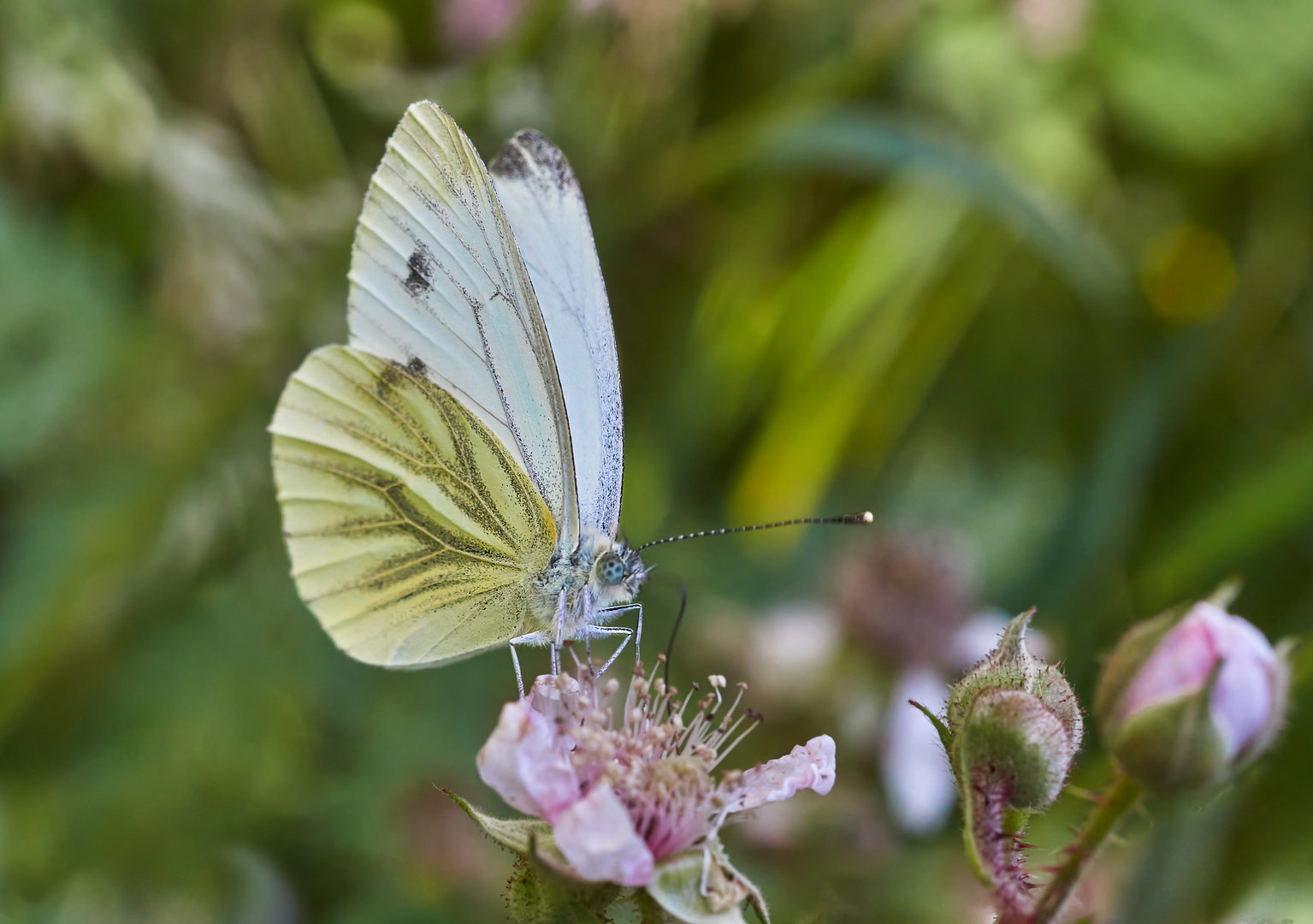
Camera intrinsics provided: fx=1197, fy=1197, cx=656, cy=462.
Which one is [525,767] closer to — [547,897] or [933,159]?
[547,897]

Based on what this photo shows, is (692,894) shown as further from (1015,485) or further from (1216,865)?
(1015,485)

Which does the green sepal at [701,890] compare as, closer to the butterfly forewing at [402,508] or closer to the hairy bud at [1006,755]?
the hairy bud at [1006,755]

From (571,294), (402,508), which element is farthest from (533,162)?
Result: (402,508)

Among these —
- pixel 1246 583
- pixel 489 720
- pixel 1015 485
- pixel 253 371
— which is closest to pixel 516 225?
pixel 253 371

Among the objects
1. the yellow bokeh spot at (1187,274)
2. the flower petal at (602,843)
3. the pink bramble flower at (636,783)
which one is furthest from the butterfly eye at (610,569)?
the yellow bokeh spot at (1187,274)

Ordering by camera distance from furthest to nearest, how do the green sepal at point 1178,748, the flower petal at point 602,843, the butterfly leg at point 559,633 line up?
the butterfly leg at point 559,633 < the flower petal at point 602,843 < the green sepal at point 1178,748

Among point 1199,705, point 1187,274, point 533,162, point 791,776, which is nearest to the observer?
point 1199,705

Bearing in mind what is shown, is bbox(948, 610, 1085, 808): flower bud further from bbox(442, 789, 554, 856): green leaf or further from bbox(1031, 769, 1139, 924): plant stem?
bbox(442, 789, 554, 856): green leaf
